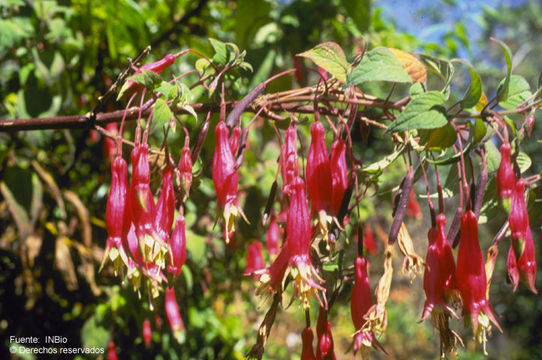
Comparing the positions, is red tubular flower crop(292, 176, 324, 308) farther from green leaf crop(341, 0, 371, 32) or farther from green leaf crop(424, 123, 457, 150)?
green leaf crop(341, 0, 371, 32)

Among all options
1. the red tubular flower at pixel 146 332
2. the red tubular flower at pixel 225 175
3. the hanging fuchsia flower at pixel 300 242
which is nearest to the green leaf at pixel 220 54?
the red tubular flower at pixel 225 175

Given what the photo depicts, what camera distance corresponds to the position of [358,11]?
45.7 inches

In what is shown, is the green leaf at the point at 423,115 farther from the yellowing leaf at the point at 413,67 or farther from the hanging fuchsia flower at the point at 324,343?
the hanging fuchsia flower at the point at 324,343

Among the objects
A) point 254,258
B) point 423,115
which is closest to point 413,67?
point 423,115

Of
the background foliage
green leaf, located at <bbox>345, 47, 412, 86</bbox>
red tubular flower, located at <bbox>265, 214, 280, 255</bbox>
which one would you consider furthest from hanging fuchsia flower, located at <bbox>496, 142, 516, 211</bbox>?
red tubular flower, located at <bbox>265, 214, 280, 255</bbox>

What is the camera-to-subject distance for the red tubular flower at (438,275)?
0.50m

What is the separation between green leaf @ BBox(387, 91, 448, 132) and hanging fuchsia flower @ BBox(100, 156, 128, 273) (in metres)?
0.28

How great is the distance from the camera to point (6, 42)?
2.71ft

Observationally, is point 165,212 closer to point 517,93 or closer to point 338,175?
point 338,175

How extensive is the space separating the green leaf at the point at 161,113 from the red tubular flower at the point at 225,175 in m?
0.05

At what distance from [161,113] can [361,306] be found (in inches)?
11.3

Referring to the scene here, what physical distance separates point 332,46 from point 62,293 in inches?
36.0

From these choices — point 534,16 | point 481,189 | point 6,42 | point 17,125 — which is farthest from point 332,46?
point 534,16

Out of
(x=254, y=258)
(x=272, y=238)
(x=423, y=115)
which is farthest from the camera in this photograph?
(x=254, y=258)
